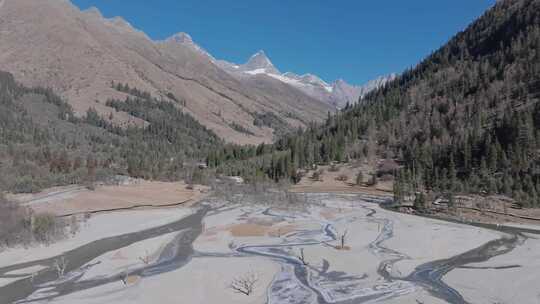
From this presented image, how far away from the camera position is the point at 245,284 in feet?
92.4

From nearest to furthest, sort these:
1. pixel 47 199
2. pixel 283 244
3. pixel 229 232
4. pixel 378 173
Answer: pixel 283 244, pixel 229 232, pixel 47 199, pixel 378 173

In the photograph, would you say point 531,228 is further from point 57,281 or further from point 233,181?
point 233,181

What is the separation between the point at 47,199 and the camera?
69500 mm

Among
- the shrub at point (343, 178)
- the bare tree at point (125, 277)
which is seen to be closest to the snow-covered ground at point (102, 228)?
the bare tree at point (125, 277)

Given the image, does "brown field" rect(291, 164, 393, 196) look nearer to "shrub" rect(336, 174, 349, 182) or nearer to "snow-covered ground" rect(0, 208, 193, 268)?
"shrub" rect(336, 174, 349, 182)

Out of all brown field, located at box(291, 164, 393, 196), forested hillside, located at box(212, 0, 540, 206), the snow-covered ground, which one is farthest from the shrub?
the snow-covered ground

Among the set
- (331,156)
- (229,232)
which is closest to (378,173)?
(331,156)

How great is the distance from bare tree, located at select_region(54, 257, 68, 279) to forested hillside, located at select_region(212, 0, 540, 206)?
62.4 metres

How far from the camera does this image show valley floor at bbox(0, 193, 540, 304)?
2711 centimetres

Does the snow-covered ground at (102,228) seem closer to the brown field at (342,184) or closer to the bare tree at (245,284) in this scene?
the bare tree at (245,284)

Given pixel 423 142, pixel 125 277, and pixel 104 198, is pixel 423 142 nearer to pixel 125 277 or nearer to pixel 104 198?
→ pixel 104 198

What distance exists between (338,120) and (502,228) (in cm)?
13324

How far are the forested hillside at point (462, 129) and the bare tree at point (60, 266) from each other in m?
62.4

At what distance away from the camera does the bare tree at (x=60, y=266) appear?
104 ft
